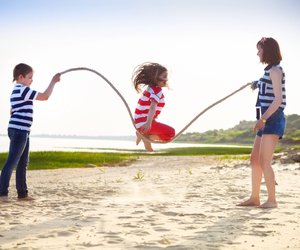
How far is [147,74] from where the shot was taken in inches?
273

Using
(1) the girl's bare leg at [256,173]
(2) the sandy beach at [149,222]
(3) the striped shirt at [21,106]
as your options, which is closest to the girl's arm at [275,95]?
(1) the girl's bare leg at [256,173]

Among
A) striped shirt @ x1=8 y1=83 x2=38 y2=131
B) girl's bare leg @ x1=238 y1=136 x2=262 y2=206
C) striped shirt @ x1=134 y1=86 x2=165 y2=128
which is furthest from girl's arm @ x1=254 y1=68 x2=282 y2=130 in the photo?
striped shirt @ x1=8 y1=83 x2=38 y2=131

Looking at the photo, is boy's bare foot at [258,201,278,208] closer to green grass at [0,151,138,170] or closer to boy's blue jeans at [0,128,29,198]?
boy's blue jeans at [0,128,29,198]

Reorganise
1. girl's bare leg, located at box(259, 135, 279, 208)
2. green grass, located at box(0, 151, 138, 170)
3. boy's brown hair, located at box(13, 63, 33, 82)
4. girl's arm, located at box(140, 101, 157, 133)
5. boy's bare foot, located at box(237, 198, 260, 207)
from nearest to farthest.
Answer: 1. girl's arm, located at box(140, 101, 157, 133)
2. girl's bare leg, located at box(259, 135, 279, 208)
3. boy's bare foot, located at box(237, 198, 260, 207)
4. boy's brown hair, located at box(13, 63, 33, 82)
5. green grass, located at box(0, 151, 138, 170)

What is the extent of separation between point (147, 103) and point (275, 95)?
1.96 metres

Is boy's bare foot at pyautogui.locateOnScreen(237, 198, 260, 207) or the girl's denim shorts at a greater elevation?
the girl's denim shorts

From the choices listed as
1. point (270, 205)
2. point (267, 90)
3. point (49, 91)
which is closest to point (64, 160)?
point (49, 91)

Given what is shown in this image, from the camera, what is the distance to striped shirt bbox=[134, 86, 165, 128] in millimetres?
6830

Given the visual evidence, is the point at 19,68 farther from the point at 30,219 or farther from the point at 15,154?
the point at 30,219

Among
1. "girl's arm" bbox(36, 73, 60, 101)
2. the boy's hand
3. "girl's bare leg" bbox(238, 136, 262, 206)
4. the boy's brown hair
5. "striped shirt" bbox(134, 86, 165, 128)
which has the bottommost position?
"girl's bare leg" bbox(238, 136, 262, 206)

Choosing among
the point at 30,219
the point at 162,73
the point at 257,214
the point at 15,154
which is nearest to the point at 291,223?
the point at 257,214

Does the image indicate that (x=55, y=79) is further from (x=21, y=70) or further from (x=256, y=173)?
(x=256, y=173)

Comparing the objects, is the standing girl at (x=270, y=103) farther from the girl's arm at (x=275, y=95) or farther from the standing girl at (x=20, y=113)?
the standing girl at (x=20, y=113)

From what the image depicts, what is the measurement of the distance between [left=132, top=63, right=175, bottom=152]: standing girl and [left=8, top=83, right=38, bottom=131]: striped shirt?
191 centimetres
